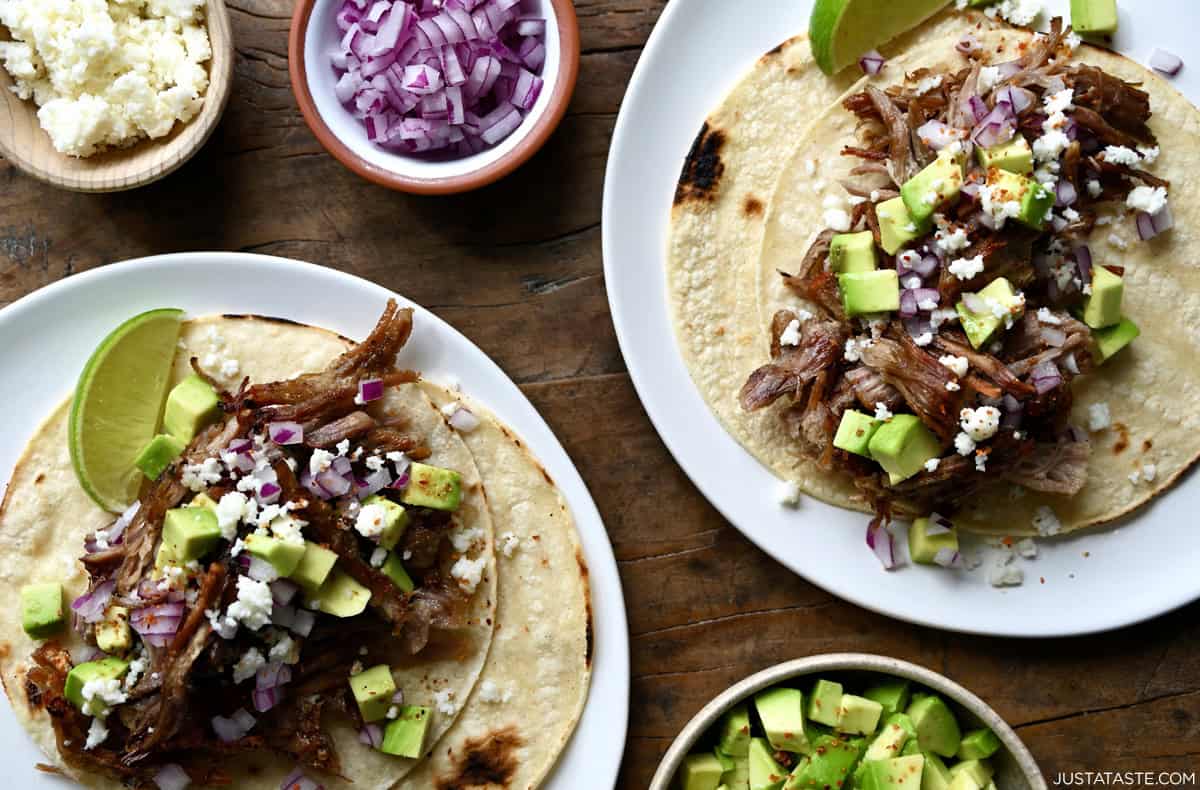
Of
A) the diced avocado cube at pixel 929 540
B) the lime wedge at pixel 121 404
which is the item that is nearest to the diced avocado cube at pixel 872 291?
the diced avocado cube at pixel 929 540

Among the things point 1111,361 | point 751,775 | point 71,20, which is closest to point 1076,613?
point 1111,361

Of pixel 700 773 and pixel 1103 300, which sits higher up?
pixel 1103 300

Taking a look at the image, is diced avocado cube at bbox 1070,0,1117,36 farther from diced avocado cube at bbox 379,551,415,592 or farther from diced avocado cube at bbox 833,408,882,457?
diced avocado cube at bbox 379,551,415,592

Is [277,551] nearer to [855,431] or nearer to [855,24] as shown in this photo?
[855,431]

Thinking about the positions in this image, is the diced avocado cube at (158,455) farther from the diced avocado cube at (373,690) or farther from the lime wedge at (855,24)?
the lime wedge at (855,24)

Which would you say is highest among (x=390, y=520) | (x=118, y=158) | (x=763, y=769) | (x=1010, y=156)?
(x=1010, y=156)

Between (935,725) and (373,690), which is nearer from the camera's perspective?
(373,690)

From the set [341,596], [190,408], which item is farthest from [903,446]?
[190,408]

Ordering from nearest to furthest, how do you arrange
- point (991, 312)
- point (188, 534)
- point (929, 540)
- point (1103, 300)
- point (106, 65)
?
point (188, 534) < point (991, 312) < point (1103, 300) < point (106, 65) < point (929, 540)
